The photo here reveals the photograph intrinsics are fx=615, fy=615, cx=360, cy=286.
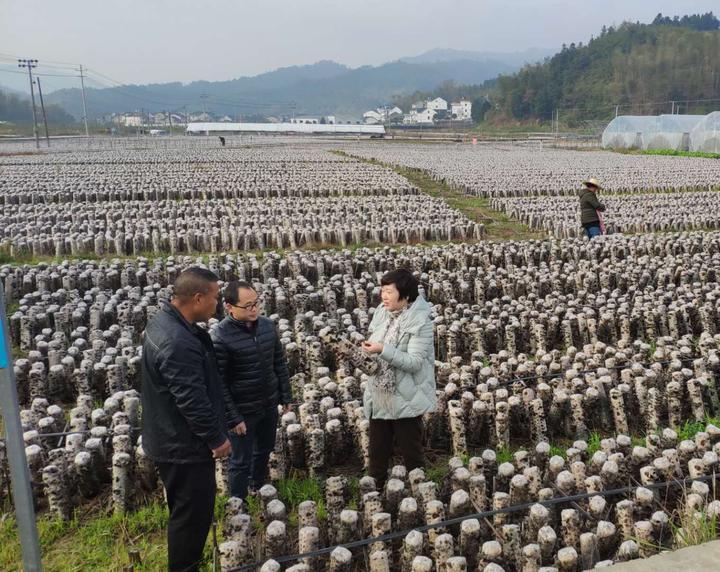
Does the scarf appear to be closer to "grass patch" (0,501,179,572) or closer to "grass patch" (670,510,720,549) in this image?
"grass patch" (0,501,179,572)

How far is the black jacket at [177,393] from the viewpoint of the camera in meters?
3.32

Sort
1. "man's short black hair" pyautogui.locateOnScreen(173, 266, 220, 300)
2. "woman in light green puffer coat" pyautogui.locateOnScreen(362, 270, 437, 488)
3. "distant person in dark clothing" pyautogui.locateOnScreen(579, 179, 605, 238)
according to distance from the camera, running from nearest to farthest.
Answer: "man's short black hair" pyautogui.locateOnScreen(173, 266, 220, 300) → "woman in light green puffer coat" pyautogui.locateOnScreen(362, 270, 437, 488) → "distant person in dark clothing" pyautogui.locateOnScreen(579, 179, 605, 238)

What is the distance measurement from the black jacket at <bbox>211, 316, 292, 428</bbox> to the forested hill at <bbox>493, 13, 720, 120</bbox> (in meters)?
87.4

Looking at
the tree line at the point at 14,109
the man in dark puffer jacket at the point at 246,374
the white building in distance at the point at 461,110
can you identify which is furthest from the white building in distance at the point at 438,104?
the man in dark puffer jacket at the point at 246,374

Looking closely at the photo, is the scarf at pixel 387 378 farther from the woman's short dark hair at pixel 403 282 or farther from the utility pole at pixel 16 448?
the utility pole at pixel 16 448

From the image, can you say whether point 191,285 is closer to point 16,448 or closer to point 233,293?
point 233,293

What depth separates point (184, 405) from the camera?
3.34 meters

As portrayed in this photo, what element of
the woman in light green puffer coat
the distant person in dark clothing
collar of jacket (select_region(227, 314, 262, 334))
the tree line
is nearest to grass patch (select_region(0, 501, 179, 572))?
collar of jacket (select_region(227, 314, 262, 334))

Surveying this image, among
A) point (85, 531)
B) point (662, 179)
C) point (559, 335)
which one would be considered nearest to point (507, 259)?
point (559, 335)

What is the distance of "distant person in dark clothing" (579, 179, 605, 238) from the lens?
1216cm

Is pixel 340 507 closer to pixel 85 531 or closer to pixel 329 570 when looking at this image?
pixel 329 570

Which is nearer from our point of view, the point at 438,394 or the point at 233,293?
A: the point at 233,293

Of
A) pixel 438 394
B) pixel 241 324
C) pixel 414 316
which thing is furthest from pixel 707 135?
pixel 241 324

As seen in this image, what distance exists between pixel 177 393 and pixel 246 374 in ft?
2.95
